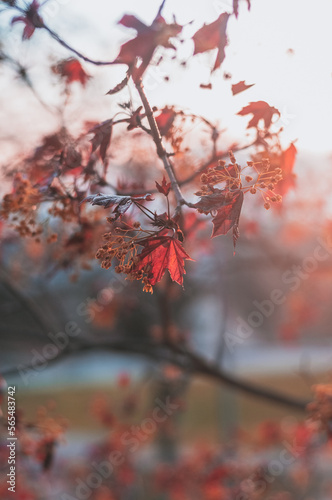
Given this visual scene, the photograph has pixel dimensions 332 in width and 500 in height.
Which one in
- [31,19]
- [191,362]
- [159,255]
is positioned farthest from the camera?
[191,362]

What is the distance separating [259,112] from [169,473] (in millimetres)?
3916

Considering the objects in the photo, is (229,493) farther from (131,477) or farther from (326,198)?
(326,198)

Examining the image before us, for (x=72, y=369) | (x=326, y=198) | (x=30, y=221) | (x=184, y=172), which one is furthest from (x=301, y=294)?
(x=72, y=369)

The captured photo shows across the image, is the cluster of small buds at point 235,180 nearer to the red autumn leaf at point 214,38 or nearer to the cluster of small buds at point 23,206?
the red autumn leaf at point 214,38

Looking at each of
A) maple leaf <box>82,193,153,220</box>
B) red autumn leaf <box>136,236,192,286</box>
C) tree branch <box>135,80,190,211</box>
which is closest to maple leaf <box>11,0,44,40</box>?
tree branch <box>135,80,190,211</box>

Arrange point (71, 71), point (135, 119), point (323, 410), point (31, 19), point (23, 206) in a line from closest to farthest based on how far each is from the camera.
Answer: point (135, 119), point (31, 19), point (23, 206), point (323, 410), point (71, 71)

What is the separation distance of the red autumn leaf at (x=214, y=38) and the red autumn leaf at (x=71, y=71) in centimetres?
90

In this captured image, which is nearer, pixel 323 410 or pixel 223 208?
pixel 223 208

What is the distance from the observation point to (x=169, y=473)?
14.8 ft

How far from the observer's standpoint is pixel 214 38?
4.69 ft

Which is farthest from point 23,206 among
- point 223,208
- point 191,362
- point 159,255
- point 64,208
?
point 191,362

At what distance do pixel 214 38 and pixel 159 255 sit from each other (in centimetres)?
70

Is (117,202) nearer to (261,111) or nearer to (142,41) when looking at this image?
(142,41)

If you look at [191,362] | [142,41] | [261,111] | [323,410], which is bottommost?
[191,362]
